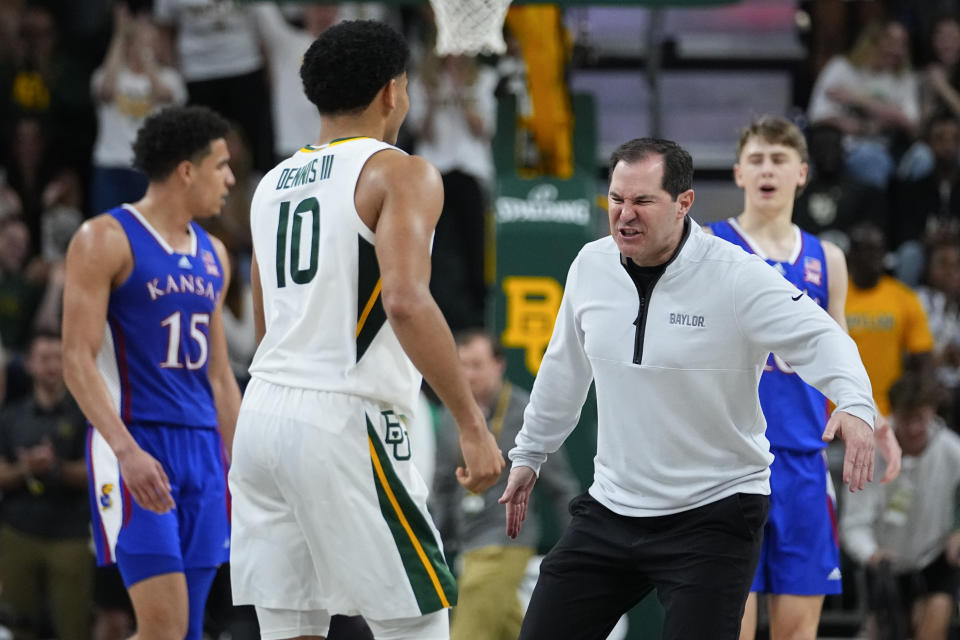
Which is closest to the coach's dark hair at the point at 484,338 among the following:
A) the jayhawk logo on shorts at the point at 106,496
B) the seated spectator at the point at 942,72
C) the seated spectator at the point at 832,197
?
the jayhawk logo on shorts at the point at 106,496

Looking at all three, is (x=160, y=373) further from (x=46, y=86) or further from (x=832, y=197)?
(x=46, y=86)

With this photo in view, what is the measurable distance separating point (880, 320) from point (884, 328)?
6cm

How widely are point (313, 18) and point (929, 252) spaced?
4.98 m

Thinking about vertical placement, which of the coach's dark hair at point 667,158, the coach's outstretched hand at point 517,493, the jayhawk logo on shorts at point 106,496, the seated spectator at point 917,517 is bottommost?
the seated spectator at point 917,517

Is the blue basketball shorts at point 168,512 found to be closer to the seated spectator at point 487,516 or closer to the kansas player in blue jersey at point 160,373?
the kansas player in blue jersey at point 160,373

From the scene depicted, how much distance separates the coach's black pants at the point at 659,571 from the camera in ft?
13.6

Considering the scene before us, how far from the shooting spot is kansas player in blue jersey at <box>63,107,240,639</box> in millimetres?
5207

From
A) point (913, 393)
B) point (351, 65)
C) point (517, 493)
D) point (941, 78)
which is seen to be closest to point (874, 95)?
point (941, 78)

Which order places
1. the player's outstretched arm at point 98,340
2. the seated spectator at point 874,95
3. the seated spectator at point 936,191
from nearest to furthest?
the player's outstretched arm at point 98,340 → the seated spectator at point 936,191 → the seated spectator at point 874,95

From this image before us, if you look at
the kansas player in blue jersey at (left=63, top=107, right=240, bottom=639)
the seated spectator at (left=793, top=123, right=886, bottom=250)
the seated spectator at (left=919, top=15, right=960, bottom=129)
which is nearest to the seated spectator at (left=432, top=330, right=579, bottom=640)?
the kansas player in blue jersey at (left=63, top=107, right=240, bottom=639)

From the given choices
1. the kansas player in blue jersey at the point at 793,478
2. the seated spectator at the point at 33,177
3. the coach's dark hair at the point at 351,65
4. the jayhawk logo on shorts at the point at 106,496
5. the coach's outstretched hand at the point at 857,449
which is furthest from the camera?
the seated spectator at the point at 33,177

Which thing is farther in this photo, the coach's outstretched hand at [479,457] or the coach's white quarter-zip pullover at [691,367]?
the coach's white quarter-zip pullover at [691,367]

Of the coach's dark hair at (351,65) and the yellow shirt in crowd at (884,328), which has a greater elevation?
the coach's dark hair at (351,65)

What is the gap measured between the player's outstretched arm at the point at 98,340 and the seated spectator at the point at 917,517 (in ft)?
14.6
